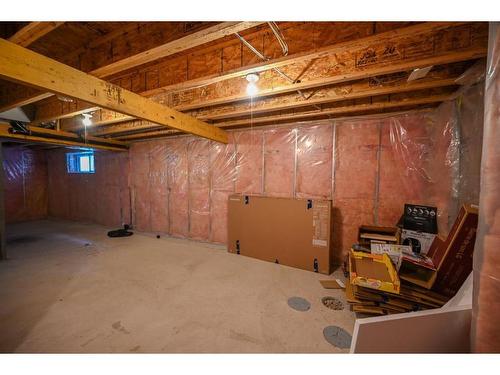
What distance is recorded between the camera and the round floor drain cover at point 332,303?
2.04 meters

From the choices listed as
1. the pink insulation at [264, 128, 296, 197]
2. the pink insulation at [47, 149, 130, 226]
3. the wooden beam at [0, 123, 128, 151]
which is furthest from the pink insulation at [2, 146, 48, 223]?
the pink insulation at [264, 128, 296, 197]

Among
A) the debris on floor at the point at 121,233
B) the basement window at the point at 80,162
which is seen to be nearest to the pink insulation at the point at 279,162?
the debris on floor at the point at 121,233

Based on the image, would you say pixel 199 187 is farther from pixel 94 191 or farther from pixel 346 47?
pixel 94 191

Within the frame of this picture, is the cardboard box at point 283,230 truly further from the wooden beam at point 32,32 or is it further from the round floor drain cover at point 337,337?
the wooden beam at point 32,32

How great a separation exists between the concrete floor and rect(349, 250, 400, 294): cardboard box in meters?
0.43

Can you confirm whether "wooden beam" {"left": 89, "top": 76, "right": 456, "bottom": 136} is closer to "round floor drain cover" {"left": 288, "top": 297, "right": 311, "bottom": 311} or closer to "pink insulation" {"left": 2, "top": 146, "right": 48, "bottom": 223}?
"round floor drain cover" {"left": 288, "top": 297, "right": 311, "bottom": 311}

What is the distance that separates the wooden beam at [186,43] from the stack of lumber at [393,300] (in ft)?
7.80

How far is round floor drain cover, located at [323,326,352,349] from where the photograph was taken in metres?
1.56

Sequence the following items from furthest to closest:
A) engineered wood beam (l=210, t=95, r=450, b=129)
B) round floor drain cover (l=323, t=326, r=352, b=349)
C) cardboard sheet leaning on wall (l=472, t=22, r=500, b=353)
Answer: engineered wood beam (l=210, t=95, r=450, b=129) → round floor drain cover (l=323, t=326, r=352, b=349) → cardboard sheet leaning on wall (l=472, t=22, r=500, b=353)

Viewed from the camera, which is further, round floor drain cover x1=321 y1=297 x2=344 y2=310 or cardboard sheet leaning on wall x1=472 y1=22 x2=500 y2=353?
round floor drain cover x1=321 y1=297 x2=344 y2=310

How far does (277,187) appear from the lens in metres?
3.40

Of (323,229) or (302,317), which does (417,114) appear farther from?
(302,317)

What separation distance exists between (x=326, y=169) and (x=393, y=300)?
72.8 inches

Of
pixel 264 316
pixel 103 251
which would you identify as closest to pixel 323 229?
pixel 264 316
